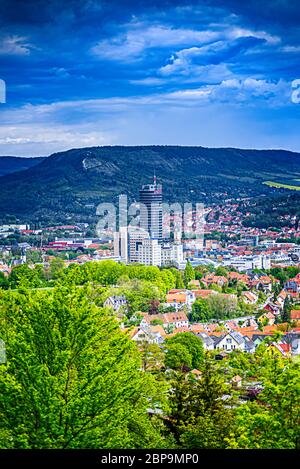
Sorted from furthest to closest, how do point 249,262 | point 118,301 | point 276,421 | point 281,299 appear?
point 249,262
point 281,299
point 118,301
point 276,421

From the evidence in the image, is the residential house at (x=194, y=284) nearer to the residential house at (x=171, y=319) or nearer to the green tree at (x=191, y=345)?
the residential house at (x=171, y=319)

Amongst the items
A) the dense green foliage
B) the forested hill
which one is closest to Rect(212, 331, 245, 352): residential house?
the dense green foliage

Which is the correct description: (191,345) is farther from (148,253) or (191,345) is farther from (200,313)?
(148,253)

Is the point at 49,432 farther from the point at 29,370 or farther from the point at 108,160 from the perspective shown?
the point at 108,160

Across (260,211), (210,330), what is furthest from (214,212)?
(210,330)

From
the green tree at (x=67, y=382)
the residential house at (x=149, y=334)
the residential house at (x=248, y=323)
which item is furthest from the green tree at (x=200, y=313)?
the green tree at (x=67, y=382)

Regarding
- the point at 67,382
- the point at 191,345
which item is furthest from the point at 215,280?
the point at 67,382

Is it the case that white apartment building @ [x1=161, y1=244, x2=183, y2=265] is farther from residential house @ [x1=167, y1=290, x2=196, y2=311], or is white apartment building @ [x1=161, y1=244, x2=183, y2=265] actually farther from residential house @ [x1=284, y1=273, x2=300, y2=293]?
residential house @ [x1=167, y1=290, x2=196, y2=311]
